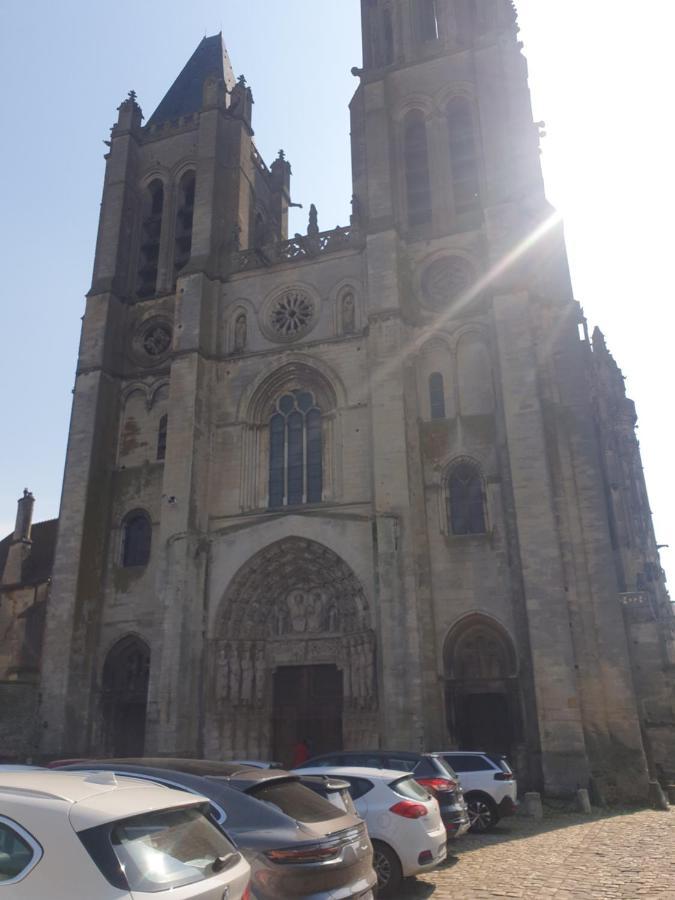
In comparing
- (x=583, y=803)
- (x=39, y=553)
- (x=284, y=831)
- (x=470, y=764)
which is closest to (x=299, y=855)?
(x=284, y=831)

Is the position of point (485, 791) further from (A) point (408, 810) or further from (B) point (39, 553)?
(B) point (39, 553)

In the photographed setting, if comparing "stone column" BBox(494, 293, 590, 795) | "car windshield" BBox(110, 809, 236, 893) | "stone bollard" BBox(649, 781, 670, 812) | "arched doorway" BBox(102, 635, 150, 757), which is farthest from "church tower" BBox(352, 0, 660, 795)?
"car windshield" BBox(110, 809, 236, 893)

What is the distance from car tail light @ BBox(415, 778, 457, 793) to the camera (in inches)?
329

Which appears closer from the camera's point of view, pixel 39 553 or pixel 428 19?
pixel 428 19

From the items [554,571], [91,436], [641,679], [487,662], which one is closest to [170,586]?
[91,436]

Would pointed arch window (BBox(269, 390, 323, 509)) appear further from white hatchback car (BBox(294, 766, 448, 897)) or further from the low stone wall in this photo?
white hatchback car (BBox(294, 766, 448, 897))

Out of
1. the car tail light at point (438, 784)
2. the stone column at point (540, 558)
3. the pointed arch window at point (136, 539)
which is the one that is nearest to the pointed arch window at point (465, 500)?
the stone column at point (540, 558)

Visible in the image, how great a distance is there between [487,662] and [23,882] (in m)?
14.7

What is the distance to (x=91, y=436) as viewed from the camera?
21.1 m

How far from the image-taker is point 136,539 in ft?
67.7

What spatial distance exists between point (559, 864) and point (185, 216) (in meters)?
23.0

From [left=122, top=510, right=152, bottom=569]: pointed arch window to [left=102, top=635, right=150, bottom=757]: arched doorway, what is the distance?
2165mm

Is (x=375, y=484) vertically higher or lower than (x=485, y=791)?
higher

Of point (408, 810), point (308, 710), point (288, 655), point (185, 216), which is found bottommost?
point (408, 810)
